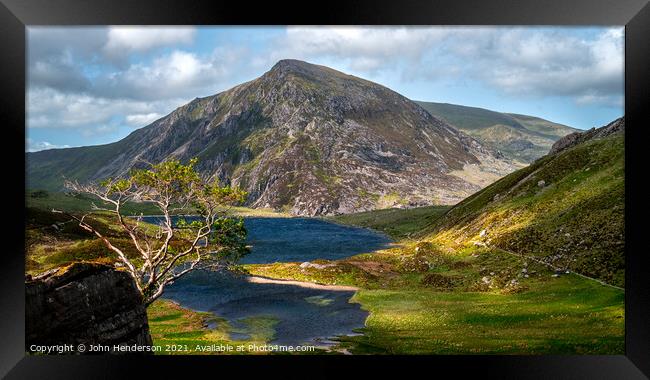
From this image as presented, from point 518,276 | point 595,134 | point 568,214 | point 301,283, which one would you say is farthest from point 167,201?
point 595,134

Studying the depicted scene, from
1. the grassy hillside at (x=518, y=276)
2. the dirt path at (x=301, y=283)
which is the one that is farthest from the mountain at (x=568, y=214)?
the dirt path at (x=301, y=283)

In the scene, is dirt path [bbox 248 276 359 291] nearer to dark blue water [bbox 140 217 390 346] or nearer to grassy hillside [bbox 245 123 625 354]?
dark blue water [bbox 140 217 390 346]

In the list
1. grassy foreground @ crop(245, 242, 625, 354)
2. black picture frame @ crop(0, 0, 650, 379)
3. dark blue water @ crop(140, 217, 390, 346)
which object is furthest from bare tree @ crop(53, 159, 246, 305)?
grassy foreground @ crop(245, 242, 625, 354)

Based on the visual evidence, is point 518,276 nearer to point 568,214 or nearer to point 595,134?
point 568,214

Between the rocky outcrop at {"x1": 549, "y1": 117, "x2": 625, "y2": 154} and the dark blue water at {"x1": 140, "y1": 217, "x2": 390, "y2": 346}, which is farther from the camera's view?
the rocky outcrop at {"x1": 549, "y1": 117, "x2": 625, "y2": 154}

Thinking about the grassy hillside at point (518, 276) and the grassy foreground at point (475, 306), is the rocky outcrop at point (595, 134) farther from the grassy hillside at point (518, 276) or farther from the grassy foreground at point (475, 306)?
the grassy foreground at point (475, 306)

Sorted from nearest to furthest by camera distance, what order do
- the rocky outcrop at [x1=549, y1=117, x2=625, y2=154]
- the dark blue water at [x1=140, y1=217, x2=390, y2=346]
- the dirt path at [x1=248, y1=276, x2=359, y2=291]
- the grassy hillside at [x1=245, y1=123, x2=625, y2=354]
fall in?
1. the grassy hillside at [x1=245, y1=123, x2=625, y2=354]
2. the dark blue water at [x1=140, y1=217, x2=390, y2=346]
3. the dirt path at [x1=248, y1=276, x2=359, y2=291]
4. the rocky outcrop at [x1=549, y1=117, x2=625, y2=154]
